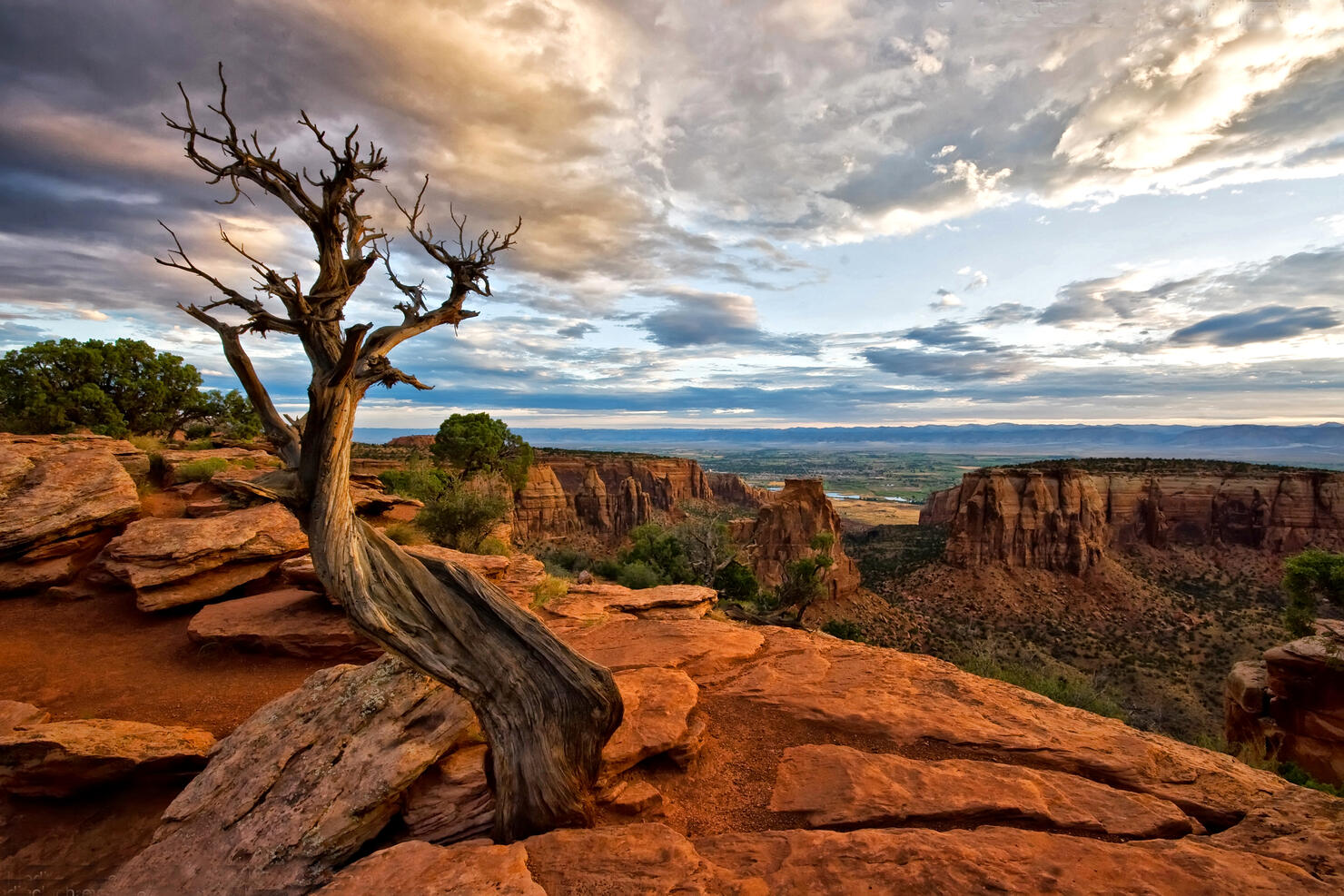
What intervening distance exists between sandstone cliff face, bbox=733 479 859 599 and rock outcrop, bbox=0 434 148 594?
41.0m

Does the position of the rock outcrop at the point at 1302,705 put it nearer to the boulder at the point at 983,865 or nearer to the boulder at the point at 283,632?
the boulder at the point at 983,865

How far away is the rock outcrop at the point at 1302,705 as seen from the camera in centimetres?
1460

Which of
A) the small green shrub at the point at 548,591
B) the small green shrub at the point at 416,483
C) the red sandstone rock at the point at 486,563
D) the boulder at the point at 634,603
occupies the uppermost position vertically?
the small green shrub at the point at 416,483

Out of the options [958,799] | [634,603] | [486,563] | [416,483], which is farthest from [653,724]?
[416,483]

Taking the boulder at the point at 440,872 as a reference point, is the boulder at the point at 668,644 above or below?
below

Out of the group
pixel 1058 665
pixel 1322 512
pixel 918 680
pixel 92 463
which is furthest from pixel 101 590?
pixel 1322 512

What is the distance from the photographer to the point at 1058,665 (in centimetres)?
3228

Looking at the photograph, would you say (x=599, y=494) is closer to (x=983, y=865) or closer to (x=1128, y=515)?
(x=1128, y=515)

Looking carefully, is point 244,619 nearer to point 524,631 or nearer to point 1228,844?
point 524,631

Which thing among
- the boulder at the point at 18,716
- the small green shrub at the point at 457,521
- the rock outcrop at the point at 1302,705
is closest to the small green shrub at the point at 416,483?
the small green shrub at the point at 457,521

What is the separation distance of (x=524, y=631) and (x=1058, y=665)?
38981 millimetres

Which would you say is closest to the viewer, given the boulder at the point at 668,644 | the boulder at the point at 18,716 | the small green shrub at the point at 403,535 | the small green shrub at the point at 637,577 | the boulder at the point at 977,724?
the boulder at the point at 977,724

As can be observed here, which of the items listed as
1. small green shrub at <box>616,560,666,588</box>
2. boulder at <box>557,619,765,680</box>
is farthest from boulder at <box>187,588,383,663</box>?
small green shrub at <box>616,560,666,588</box>

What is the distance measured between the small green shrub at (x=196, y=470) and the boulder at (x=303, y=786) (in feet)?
51.3
